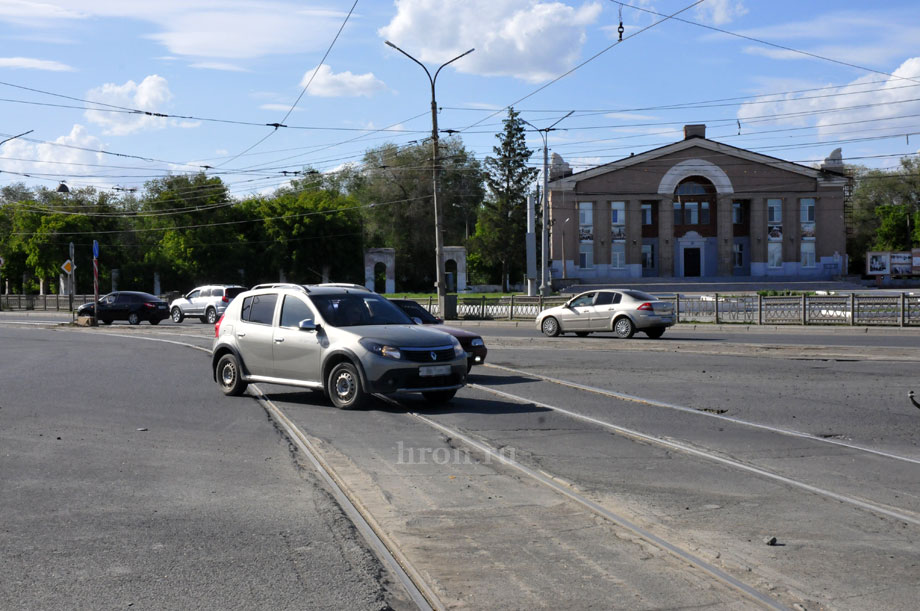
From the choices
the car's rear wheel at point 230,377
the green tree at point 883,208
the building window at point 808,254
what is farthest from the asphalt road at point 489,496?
the green tree at point 883,208

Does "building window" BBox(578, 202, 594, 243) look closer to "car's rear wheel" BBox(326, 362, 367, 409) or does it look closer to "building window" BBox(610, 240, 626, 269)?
"building window" BBox(610, 240, 626, 269)

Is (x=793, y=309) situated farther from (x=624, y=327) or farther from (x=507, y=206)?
(x=507, y=206)

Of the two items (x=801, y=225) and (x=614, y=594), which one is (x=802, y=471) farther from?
(x=801, y=225)

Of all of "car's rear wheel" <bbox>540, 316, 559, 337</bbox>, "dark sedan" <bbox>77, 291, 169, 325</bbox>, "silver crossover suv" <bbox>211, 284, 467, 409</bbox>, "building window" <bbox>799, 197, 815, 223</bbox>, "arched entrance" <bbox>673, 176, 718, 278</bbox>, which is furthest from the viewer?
"arched entrance" <bbox>673, 176, 718, 278</bbox>

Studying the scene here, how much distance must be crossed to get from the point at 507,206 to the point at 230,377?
73.7 m

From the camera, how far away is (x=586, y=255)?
7719 centimetres

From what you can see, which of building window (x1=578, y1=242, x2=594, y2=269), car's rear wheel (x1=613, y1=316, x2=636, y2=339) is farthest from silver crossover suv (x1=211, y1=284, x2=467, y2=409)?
building window (x1=578, y1=242, x2=594, y2=269)

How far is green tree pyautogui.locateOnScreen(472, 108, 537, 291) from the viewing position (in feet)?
281

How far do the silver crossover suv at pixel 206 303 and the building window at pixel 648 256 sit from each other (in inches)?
1763

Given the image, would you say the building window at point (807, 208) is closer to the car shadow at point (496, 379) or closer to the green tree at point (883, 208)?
the green tree at point (883, 208)

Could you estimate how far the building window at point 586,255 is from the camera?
252 ft

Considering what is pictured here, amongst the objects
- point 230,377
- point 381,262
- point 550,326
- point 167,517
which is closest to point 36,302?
point 381,262

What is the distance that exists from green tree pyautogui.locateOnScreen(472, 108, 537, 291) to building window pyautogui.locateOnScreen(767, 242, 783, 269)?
21.4 metres

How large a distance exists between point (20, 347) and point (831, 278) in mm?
63579
